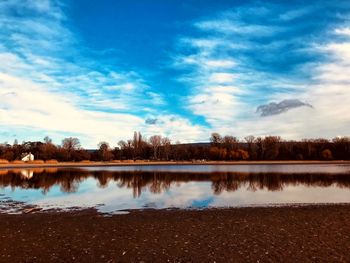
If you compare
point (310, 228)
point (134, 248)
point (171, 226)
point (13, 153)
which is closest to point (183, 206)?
point (171, 226)

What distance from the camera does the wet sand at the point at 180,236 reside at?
13414 mm

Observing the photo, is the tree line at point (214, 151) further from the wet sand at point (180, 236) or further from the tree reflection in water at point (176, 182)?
the wet sand at point (180, 236)

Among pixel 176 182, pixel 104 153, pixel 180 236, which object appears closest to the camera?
pixel 180 236

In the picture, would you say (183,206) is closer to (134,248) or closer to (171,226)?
(171,226)

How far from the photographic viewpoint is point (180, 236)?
55.5ft

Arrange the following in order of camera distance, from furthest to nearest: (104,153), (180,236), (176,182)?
(104,153), (176,182), (180,236)

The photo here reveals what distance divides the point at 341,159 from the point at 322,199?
168 m

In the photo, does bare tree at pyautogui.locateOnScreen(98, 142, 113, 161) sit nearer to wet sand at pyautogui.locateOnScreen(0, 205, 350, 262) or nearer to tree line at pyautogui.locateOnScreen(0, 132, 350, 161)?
tree line at pyautogui.locateOnScreen(0, 132, 350, 161)

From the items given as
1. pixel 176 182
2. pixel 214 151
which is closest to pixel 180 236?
pixel 176 182

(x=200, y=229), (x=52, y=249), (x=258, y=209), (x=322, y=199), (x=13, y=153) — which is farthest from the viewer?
(x=13, y=153)

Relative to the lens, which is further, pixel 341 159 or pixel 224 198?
pixel 341 159

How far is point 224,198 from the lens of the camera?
3366cm

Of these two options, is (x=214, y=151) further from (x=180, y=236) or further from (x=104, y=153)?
(x=180, y=236)

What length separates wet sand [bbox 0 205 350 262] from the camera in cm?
1341
